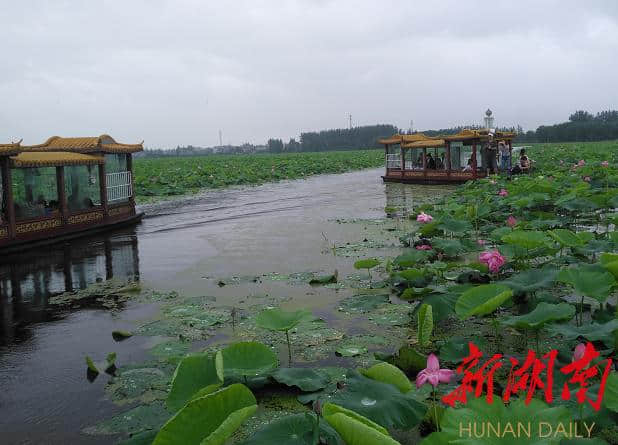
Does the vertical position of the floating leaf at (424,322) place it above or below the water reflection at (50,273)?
above

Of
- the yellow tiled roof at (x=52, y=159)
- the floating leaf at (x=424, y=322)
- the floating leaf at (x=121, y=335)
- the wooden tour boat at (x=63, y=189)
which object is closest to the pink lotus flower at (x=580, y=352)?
the floating leaf at (x=424, y=322)

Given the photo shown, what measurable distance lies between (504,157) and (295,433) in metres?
15.6

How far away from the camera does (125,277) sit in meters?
6.43

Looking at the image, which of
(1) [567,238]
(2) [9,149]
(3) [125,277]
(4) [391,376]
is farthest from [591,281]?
(2) [9,149]

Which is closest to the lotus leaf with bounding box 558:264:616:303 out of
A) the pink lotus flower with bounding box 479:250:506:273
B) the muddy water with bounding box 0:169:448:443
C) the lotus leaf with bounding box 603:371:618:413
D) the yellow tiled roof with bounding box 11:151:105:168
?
the pink lotus flower with bounding box 479:250:506:273

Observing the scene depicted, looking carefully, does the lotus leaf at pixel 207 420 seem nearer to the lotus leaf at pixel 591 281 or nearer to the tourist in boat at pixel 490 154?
the lotus leaf at pixel 591 281

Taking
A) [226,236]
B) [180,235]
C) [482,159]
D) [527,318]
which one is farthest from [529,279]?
[482,159]

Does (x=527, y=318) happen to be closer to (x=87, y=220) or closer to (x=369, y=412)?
(x=369, y=412)

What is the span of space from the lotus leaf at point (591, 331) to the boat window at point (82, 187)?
9260 mm

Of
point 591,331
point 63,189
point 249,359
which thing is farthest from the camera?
point 63,189

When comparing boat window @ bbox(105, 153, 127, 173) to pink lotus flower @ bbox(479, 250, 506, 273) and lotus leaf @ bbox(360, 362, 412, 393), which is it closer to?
pink lotus flower @ bbox(479, 250, 506, 273)

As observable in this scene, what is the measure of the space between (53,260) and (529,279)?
662 cm

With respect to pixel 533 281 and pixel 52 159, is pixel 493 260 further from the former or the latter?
pixel 52 159

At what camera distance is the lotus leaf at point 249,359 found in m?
2.68
